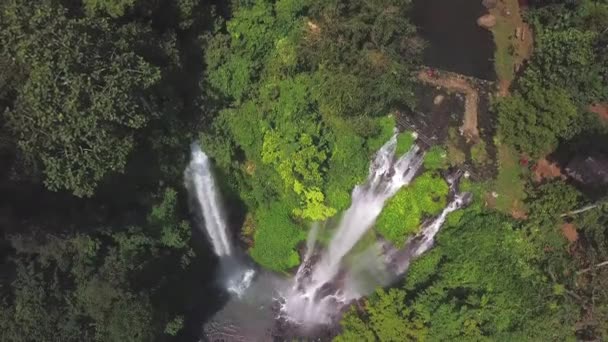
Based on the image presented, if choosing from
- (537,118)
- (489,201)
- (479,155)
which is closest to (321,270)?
(489,201)

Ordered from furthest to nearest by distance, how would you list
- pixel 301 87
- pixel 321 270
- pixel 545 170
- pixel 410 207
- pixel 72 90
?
1. pixel 545 170
2. pixel 321 270
3. pixel 410 207
4. pixel 301 87
5. pixel 72 90

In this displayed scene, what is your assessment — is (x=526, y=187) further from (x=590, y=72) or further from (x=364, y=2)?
(x=364, y=2)

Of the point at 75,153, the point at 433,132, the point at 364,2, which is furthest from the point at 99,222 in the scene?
the point at 433,132

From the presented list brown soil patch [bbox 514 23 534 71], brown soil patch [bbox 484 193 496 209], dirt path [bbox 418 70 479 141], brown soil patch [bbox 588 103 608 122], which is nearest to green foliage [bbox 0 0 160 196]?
dirt path [bbox 418 70 479 141]

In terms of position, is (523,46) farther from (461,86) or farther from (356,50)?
(356,50)

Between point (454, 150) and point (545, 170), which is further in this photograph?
point (545, 170)

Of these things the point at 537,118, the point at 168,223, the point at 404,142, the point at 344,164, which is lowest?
the point at 537,118
